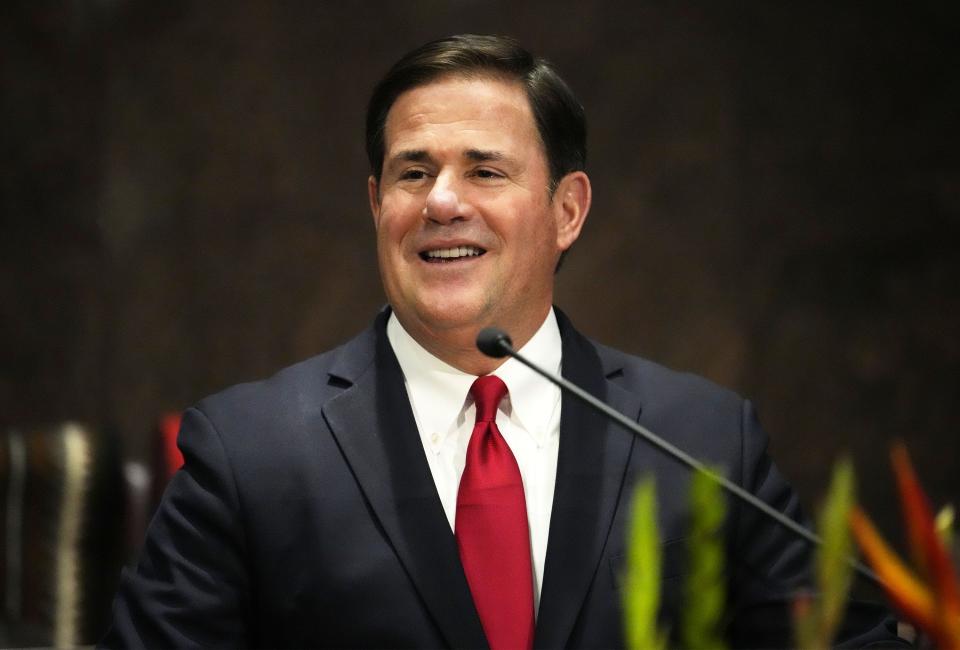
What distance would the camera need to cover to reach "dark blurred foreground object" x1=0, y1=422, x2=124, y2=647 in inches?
93.9

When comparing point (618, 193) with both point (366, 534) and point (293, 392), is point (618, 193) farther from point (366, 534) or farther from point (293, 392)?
point (366, 534)

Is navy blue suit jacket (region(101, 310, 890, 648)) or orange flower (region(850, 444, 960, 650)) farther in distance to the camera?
navy blue suit jacket (region(101, 310, 890, 648))

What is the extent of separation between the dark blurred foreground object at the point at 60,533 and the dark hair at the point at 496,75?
2.86ft

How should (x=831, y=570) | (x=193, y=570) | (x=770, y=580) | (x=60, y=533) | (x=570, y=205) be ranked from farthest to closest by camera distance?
(x=60, y=533) → (x=570, y=205) → (x=770, y=580) → (x=193, y=570) → (x=831, y=570)

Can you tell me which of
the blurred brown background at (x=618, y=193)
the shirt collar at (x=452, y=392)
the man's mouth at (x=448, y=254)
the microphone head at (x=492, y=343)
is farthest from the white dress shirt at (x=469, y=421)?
A: the blurred brown background at (x=618, y=193)

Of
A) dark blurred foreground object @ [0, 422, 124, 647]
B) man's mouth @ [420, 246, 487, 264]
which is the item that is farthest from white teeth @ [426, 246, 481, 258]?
dark blurred foreground object @ [0, 422, 124, 647]

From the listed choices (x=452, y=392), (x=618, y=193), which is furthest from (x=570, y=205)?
(x=618, y=193)

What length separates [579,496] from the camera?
1.65 metres

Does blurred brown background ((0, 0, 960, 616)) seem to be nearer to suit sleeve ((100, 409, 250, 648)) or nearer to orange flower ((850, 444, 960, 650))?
suit sleeve ((100, 409, 250, 648))

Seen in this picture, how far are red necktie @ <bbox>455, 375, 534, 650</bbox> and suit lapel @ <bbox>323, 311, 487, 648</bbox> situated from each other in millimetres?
27

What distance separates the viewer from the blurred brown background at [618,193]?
3111mm

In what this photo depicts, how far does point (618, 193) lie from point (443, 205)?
1534 mm

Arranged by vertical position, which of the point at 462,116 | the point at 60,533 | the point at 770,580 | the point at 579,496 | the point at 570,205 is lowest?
the point at 60,533

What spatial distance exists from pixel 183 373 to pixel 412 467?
159 centimetres
